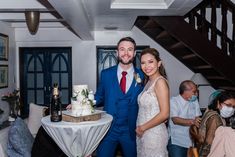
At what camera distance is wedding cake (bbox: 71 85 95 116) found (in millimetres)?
2398

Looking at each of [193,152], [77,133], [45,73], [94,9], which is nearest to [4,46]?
[45,73]

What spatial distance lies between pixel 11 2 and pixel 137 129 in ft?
8.12

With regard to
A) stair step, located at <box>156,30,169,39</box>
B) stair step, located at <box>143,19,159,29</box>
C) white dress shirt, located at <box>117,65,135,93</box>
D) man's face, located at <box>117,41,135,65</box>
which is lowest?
white dress shirt, located at <box>117,65,135,93</box>

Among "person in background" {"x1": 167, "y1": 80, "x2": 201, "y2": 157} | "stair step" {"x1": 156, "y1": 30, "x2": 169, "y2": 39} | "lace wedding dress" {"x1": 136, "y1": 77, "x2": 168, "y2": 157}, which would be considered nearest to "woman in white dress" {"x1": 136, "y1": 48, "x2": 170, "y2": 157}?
"lace wedding dress" {"x1": 136, "y1": 77, "x2": 168, "y2": 157}

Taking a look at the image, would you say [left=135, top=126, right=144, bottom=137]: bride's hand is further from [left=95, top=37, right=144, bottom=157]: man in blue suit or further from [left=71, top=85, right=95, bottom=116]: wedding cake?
[left=71, top=85, right=95, bottom=116]: wedding cake

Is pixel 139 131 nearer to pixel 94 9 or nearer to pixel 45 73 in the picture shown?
pixel 94 9

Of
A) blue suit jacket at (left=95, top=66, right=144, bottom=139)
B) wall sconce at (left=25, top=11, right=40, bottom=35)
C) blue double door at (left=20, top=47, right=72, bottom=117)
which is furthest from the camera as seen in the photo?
blue double door at (left=20, top=47, right=72, bottom=117)

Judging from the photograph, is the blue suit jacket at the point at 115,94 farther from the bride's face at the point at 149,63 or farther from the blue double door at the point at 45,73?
the blue double door at the point at 45,73

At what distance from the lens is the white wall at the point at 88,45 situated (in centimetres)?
640

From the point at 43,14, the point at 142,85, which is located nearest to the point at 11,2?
the point at 43,14

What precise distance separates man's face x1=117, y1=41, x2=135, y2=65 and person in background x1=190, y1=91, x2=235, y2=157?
2.57 ft

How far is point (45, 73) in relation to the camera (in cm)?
657

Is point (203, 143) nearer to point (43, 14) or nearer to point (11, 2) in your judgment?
point (11, 2)

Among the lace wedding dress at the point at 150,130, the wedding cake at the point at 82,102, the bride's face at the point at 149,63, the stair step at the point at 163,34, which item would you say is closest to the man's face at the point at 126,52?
the bride's face at the point at 149,63
